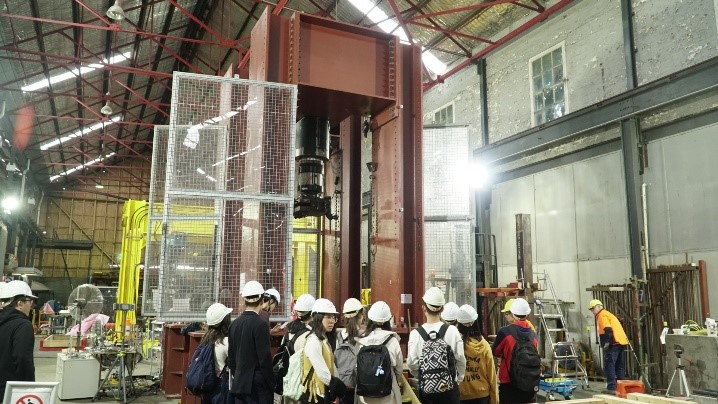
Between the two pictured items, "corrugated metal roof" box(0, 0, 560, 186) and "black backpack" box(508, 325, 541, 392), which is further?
"corrugated metal roof" box(0, 0, 560, 186)

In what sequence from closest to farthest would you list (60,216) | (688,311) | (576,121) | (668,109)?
(688,311) < (668,109) < (576,121) < (60,216)

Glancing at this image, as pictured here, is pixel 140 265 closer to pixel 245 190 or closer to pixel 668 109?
pixel 245 190

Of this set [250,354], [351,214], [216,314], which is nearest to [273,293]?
[216,314]

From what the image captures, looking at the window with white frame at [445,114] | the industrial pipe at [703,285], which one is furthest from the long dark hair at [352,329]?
the window with white frame at [445,114]

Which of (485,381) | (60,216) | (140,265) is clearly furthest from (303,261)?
(60,216)

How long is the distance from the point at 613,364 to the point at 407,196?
6842mm

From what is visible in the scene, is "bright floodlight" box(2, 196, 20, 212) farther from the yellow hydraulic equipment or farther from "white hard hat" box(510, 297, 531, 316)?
"white hard hat" box(510, 297, 531, 316)

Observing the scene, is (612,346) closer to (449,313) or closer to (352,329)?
(449,313)

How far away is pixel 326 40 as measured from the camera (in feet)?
22.4

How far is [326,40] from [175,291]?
3492 millimetres

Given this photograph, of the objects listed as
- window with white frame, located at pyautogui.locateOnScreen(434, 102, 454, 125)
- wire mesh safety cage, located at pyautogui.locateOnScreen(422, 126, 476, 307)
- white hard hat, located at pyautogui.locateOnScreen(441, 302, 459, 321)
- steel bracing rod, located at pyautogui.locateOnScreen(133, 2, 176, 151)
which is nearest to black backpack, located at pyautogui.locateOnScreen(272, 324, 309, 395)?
white hard hat, located at pyautogui.locateOnScreen(441, 302, 459, 321)

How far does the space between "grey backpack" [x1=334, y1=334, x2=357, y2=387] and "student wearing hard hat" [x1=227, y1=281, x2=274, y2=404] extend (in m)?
0.56

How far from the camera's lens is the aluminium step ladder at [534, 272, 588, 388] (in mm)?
11719

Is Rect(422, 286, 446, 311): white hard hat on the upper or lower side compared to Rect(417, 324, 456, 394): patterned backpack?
upper
